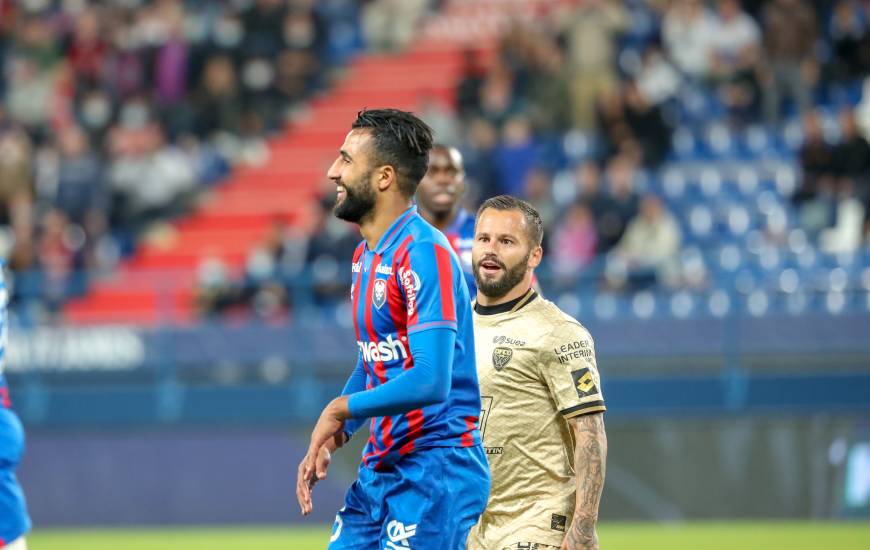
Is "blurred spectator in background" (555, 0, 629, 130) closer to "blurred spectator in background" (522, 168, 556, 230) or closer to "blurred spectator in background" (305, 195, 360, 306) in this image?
"blurred spectator in background" (522, 168, 556, 230)

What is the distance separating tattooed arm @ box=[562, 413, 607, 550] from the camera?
4.80 meters

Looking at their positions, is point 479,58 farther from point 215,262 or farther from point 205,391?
point 205,391

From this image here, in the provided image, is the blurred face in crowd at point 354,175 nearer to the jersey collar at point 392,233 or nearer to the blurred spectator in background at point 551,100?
the jersey collar at point 392,233

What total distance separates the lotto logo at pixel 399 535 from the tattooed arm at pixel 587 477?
661 millimetres

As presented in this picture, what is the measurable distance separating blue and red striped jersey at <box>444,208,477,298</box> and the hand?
8.95 ft

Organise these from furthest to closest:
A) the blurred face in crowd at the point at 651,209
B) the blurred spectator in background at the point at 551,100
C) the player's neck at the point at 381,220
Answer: the blurred spectator in background at the point at 551,100, the blurred face in crowd at the point at 651,209, the player's neck at the point at 381,220

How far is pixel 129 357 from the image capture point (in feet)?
47.4

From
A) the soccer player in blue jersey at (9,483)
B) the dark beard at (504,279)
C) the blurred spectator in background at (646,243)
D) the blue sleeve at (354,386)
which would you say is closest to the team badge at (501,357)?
the dark beard at (504,279)

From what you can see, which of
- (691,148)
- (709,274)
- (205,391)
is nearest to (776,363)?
(709,274)

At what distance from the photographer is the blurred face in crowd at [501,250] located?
5.16 m

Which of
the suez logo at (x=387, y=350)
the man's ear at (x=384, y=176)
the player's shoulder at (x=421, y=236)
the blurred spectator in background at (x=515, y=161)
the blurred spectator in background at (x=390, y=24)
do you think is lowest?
the suez logo at (x=387, y=350)

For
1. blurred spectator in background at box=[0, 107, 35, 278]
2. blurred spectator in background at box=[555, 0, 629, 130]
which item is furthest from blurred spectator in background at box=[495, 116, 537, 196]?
blurred spectator in background at box=[0, 107, 35, 278]

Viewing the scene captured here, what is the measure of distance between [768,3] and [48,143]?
943 cm

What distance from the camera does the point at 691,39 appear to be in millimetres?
16438
